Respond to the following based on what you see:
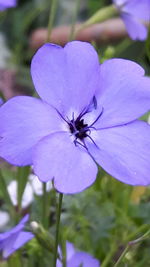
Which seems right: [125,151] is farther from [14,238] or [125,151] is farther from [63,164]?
[14,238]

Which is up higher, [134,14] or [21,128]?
[21,128]

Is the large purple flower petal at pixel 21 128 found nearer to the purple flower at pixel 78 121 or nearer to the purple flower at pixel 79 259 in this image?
the purple flower at pixel 78 121

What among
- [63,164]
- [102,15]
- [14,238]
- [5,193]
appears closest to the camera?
[63,164]

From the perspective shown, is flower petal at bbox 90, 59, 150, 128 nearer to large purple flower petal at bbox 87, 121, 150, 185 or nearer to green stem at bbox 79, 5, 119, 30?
large purple flower petal at bbox 87, 121, 150, 185

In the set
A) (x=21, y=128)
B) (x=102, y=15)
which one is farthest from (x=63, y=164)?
(x=102, y=15)

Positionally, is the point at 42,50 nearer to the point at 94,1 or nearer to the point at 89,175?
the point at 89,175

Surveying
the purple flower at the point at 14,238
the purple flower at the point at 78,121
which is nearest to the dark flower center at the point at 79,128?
the purple flower at the point at 78,121

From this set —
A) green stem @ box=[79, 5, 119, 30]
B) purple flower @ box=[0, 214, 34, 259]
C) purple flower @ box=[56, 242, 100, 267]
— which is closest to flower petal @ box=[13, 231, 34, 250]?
purple flower @ box=[0, 214, 34, 259]
